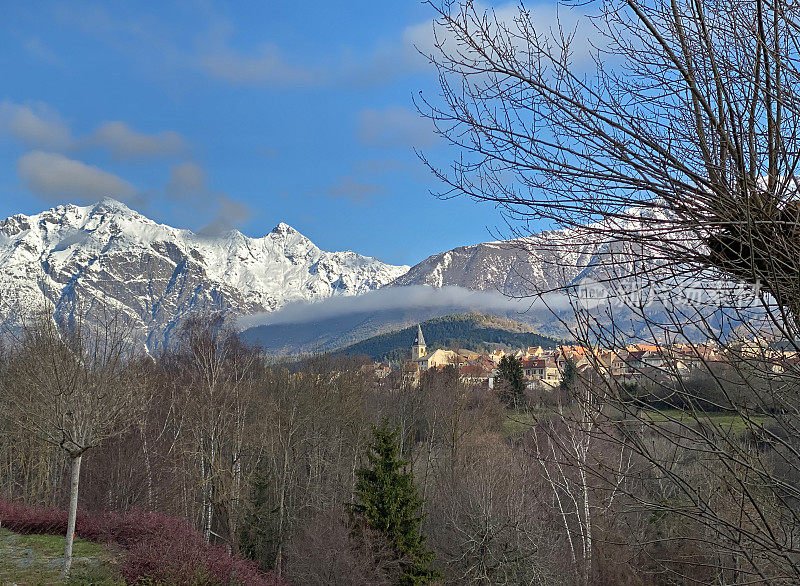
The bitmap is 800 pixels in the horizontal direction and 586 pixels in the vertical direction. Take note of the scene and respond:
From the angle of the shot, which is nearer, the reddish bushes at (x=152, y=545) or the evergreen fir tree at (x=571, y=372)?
the evergreen fir tree at (x=571, y=372)

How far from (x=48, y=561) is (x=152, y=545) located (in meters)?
1.68

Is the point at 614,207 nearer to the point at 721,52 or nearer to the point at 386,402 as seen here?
the point at 721,52

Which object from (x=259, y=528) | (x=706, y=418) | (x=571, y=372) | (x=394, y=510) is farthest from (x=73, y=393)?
(x=259, y=528)

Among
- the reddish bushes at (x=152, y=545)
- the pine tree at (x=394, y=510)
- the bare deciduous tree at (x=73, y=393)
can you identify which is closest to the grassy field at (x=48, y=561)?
the reddish bushes at (x=152, y=545)

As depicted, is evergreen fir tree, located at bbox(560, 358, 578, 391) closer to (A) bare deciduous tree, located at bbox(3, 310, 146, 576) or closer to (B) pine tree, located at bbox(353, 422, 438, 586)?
(A) bare deciduous tree, located at bbox(3, 310, 146, 576)

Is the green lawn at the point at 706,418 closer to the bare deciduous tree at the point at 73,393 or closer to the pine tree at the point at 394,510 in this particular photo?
the bare deciduous tree at the point at 73,393

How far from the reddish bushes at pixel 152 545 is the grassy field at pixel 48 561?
1.12ft

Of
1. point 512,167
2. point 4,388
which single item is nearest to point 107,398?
point 512,167

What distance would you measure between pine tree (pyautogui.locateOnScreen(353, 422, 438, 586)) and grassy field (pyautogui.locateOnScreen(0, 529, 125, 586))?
26.2 feet

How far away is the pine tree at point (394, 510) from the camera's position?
17.3 meters

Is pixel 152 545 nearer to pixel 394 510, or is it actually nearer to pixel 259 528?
pixel 394 510

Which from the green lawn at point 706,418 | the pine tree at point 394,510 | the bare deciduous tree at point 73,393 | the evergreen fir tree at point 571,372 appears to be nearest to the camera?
the green lawn at point 706,418

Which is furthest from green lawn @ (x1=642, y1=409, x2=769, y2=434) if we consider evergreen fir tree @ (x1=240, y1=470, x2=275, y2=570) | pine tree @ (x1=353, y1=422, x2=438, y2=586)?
evergreen fir tree @ (x1=240, y1=470, x2=275, y2=570)

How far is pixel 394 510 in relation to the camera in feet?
58.0
